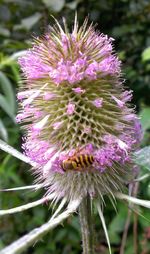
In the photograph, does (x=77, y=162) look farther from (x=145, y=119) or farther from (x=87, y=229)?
(x=145, y=119)

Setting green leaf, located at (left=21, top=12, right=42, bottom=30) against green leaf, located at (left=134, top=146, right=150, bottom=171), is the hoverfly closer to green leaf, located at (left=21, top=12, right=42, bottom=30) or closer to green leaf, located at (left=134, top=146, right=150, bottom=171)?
green leaf, located at (left=134, top=146, right=150, bottom=171)

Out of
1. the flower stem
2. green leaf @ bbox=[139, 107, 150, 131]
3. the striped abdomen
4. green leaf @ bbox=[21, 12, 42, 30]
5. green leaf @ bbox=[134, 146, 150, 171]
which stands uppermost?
green leaf @ bbox=[21, 12, 42, 30]

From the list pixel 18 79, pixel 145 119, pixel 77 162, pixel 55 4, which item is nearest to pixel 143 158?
pixel 77 162

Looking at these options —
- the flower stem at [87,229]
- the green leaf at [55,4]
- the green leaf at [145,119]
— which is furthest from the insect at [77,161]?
the green leaf at [55,4]

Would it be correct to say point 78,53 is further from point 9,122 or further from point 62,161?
point 9,122

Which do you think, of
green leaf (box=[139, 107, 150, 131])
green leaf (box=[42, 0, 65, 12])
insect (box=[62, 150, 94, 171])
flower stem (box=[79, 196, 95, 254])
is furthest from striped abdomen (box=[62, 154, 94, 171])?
green leaf (box=[42, 0, 65, 12])
